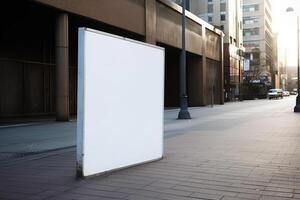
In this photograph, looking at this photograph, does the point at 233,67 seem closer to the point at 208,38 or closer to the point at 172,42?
the point at 208,38

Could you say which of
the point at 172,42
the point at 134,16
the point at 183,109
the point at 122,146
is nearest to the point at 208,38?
the point at 172,42

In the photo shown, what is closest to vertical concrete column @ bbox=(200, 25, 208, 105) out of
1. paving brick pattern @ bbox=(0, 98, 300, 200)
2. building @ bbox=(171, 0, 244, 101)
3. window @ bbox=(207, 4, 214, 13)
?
building @ bbox=(171, 0, 244, 101)

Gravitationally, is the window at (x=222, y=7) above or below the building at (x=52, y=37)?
above

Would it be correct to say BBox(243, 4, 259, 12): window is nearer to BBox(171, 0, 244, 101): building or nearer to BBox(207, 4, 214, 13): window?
BBox(171, 0, 244, 101): building

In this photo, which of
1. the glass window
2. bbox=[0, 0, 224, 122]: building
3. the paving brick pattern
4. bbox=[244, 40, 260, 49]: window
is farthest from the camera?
the glass window

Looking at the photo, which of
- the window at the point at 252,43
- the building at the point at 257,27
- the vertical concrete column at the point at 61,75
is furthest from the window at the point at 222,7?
the vertical concrete column at the point at 61,75

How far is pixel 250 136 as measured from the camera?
15055mm

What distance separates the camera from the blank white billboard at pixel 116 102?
7.67 m

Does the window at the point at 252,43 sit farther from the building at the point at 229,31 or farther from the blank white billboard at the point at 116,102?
the blank white billboard at the point at 116,102

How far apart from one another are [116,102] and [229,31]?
74.9m

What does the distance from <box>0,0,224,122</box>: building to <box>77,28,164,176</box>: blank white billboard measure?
12.4m

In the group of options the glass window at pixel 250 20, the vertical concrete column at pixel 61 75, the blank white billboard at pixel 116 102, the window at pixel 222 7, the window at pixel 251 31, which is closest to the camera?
the blank white billboard at pixel 116 102

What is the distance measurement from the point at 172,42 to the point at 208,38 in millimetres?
12030

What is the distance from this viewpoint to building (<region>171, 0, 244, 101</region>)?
224 feet
